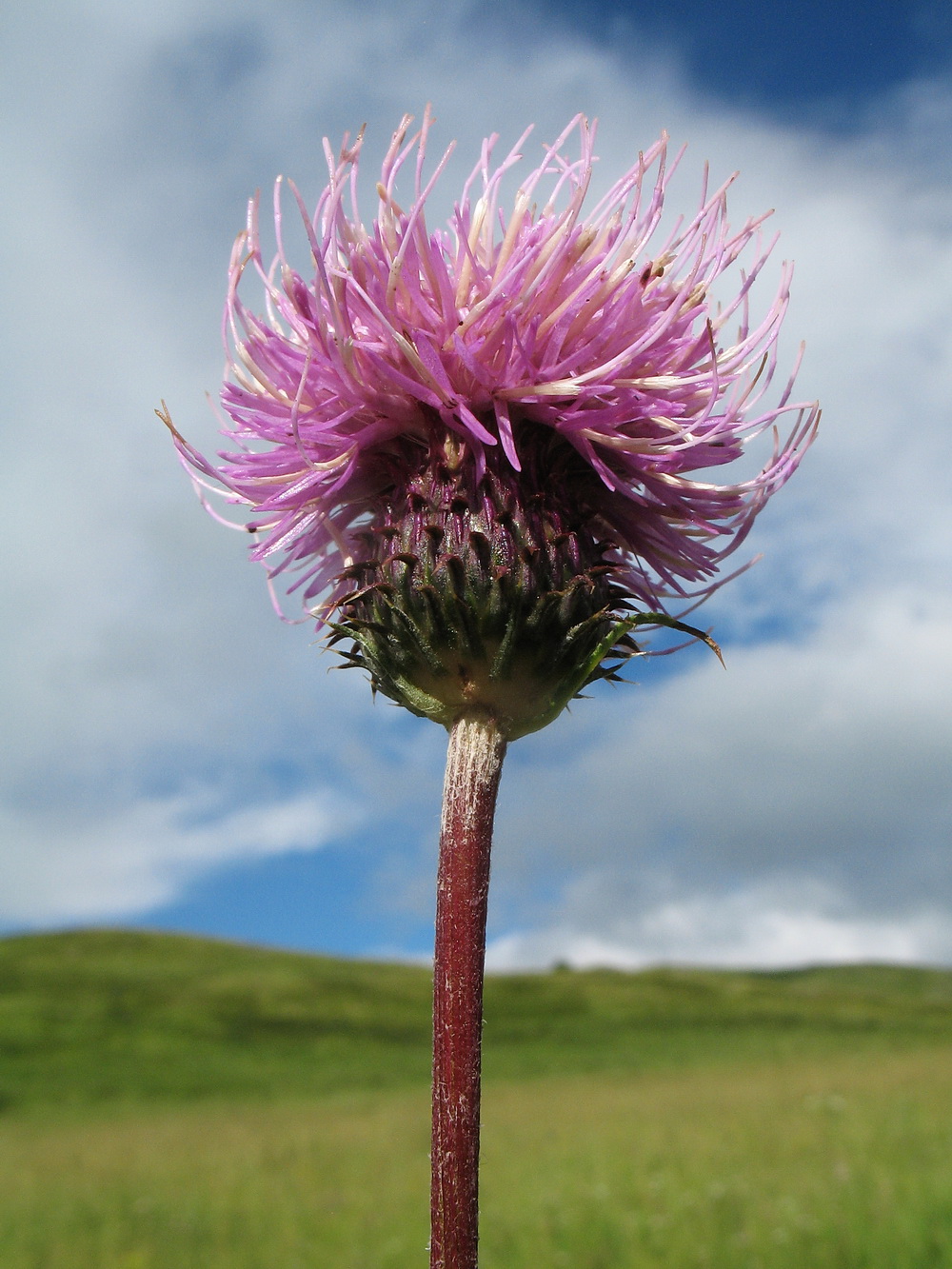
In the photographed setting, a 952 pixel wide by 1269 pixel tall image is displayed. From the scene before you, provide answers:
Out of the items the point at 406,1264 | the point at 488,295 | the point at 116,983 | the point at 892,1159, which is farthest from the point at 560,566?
the point at 116,983

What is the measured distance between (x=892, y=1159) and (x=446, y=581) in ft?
48.9

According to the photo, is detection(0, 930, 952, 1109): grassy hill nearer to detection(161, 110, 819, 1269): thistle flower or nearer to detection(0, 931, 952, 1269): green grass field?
detection(0, 931, 952, 1269): green grass field

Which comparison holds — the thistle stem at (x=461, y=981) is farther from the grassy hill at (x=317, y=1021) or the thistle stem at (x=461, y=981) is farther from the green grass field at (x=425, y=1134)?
the grassy hill at (x=317, y=1021)

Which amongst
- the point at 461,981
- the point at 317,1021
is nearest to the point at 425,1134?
the point at 461,981

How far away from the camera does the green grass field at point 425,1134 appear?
1199 centimetres

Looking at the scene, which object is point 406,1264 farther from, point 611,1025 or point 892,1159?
point 611,1025

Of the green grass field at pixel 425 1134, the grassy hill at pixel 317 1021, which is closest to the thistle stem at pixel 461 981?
the green grass field at pixel 425 1134

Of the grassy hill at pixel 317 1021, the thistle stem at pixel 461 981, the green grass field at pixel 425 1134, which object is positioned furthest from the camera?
the grassy hill at pixel 317 1021

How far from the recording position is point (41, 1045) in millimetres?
47719

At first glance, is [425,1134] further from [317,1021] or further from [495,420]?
[317,1021]

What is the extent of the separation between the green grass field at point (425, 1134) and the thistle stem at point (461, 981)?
30.7 ft

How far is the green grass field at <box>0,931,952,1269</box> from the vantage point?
39.3 ft

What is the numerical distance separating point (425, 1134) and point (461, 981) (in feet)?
82.6

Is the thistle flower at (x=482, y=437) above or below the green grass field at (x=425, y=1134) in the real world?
above
